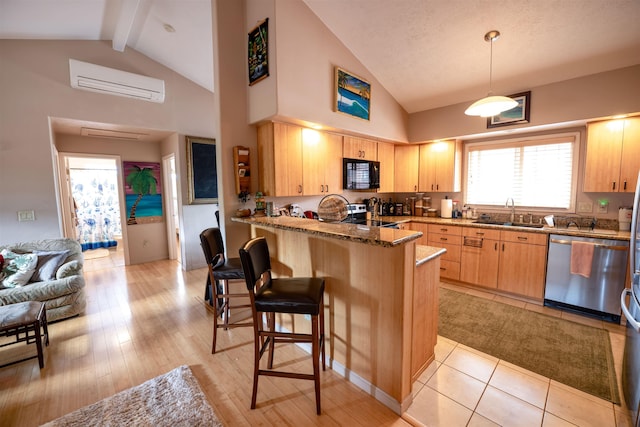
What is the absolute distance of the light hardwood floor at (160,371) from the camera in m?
1.71

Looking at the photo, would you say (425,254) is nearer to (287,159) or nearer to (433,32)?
(287,159)

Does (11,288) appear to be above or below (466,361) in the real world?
above

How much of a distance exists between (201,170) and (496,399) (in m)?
5.00

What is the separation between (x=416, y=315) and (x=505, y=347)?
1220 millimetres

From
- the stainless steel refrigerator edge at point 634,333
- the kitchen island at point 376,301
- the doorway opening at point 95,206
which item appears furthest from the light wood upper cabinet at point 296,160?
the doorway opening at point 95,206

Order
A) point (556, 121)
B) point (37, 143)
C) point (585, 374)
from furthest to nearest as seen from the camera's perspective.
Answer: point (37, 143) < point (556, 121) < point (585, 374)

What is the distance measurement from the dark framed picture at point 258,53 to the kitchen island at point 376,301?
1671 mm

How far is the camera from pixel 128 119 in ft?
13.4

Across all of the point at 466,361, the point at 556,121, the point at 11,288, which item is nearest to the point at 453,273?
the point at 466,361

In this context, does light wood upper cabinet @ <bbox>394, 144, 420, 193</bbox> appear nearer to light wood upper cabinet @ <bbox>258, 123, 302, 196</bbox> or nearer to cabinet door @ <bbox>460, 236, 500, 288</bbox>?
cabinet door @ <bbox>460, 236, 500, 288</bbox>

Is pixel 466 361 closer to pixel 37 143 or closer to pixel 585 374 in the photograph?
pixel 585 374

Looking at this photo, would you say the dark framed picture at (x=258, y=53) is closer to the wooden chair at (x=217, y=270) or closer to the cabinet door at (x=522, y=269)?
the wooden chair at (x=217, y=270)

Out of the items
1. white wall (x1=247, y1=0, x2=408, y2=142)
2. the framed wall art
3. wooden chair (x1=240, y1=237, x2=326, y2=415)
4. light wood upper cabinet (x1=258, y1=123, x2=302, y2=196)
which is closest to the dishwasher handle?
white wall (x1=247, y1=0, x2=408, y2=142)

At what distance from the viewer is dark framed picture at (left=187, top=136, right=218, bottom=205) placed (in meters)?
4.67
